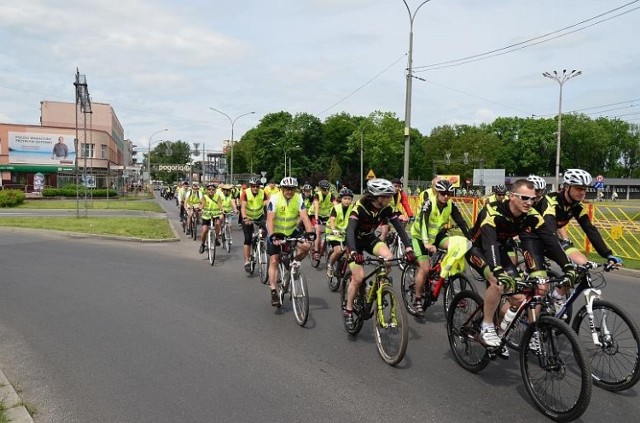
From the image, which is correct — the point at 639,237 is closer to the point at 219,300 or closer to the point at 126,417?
the point at 219,300

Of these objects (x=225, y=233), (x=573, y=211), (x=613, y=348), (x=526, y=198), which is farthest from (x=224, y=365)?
(x=225, y=233)

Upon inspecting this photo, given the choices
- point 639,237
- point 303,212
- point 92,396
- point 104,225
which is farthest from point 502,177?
point 92,396

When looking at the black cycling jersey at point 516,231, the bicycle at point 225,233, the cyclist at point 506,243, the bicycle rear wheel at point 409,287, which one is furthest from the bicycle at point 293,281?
the bicycle at point 225,233

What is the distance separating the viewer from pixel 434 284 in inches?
271

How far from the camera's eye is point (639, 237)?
15.8m

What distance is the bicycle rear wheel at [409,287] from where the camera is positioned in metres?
7.23

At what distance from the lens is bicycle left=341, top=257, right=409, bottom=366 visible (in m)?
5.09

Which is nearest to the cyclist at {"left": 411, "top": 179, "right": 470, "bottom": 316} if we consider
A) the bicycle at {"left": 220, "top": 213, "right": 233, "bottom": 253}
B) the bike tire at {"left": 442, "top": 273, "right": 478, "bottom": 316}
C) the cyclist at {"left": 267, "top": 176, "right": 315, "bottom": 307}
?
the bike tire at {"left": 442, "top": 273, "right": 478, "bottom": 316}

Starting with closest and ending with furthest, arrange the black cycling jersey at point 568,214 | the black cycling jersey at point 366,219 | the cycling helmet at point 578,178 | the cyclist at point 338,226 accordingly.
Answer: the cycling helmet at point 578,178 < the black cycling jersey at point 568,214 < the black cycling jersey at point 366,219 < the cyclist at point 338,226

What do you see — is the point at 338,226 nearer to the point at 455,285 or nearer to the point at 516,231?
the point at 455,285

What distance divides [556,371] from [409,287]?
337 centimetres

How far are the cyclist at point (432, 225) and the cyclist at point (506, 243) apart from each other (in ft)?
5.14

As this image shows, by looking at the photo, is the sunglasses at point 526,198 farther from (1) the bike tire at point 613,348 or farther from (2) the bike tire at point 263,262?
(2) the bike tire at point 263,262

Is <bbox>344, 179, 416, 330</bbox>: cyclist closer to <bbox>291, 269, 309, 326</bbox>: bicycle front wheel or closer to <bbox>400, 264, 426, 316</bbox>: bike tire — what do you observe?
<bbox>291, 269, 309, 326</bbox>: bicycle front wheel
